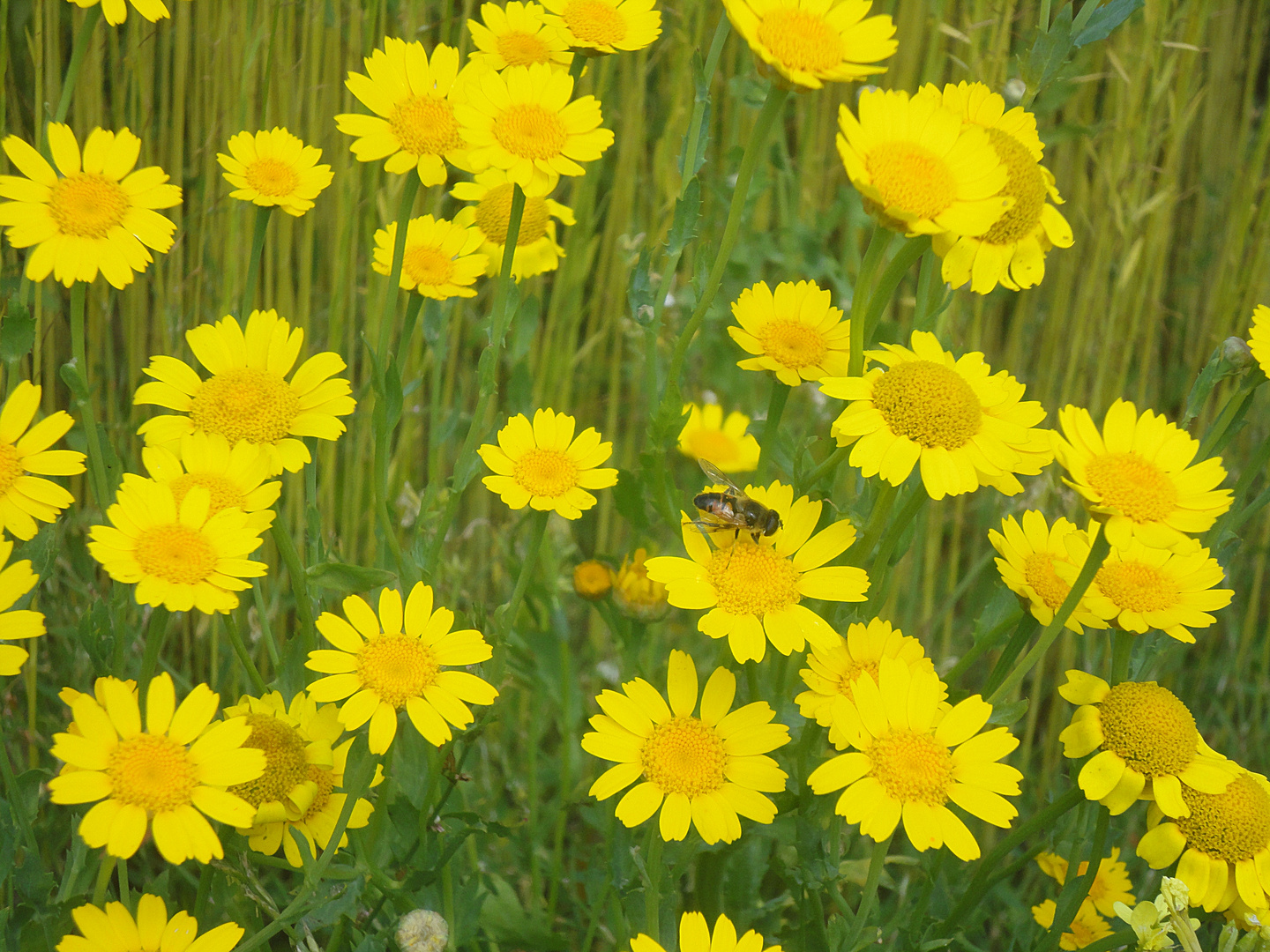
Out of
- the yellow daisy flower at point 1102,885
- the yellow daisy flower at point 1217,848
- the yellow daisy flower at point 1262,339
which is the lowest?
the yellow daisy flower at point 1102,885

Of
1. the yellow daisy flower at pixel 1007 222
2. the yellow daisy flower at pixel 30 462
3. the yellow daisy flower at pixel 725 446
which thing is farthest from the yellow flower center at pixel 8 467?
the yellow daisy flower at pixel 725 446

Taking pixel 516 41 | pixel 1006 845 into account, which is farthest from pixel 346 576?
pixel 1006 845

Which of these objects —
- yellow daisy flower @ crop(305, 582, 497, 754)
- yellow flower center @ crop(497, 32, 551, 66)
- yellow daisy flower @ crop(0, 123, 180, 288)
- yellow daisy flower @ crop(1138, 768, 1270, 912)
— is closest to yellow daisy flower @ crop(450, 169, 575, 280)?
yellow flower center @ crop(497, 32, 551, 66)

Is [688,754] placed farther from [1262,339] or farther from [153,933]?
[1262,339]

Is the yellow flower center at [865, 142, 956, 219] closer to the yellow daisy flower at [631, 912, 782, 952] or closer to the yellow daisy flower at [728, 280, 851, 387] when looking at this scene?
the yellow daisy flower at [728, 280, 851, 387]

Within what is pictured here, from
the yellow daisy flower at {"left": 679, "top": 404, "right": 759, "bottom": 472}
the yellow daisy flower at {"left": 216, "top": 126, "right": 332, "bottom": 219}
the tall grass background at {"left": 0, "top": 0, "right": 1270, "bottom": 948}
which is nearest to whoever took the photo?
the yellow daisy flower at {"left": 216, "top": 126, "right": 332, "bottom": 219}

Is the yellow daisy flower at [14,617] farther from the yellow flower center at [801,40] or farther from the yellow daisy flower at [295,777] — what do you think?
the yellow flower center at [801,40]
